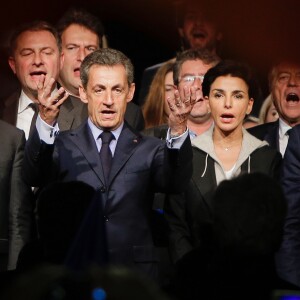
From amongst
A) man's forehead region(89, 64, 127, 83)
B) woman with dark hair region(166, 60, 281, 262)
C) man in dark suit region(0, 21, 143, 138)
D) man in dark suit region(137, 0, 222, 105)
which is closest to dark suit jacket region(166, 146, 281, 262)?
woman with dark hair region(166, 60, 281, 262)

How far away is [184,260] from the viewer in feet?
8.41

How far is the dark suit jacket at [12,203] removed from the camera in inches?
150

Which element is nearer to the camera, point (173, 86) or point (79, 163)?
point (79, 163)

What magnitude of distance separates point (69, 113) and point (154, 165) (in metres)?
0.68

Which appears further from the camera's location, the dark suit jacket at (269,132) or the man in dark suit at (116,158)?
the dark suit jacket at (269,132)

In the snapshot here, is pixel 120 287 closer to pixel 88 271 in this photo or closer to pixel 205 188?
pixel 88 271

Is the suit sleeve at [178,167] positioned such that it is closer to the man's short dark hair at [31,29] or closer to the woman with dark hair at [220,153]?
the woman with dark hair at [220,153]

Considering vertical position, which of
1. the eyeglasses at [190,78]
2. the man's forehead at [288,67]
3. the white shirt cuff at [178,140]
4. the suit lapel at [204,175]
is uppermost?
the man's forehead at [288,67]

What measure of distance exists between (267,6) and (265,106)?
21.7 inches

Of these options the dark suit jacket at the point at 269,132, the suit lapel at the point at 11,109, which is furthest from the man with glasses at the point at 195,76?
the suit lapel at the point at 11,109

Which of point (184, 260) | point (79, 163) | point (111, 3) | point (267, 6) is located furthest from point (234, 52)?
point (184, 260)

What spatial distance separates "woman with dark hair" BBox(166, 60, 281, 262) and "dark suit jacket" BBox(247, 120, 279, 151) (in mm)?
326

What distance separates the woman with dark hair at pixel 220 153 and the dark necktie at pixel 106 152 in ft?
1.21

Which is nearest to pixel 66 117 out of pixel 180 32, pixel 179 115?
pixel 179 115
